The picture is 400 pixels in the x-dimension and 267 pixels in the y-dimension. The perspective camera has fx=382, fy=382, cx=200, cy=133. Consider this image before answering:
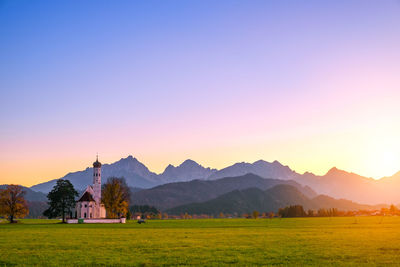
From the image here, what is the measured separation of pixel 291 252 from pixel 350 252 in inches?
171

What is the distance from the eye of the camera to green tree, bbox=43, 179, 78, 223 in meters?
122

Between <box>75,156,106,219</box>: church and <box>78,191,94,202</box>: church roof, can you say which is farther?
<box>78,191,94,202</box>: church roof

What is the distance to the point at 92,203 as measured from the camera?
146125 mm

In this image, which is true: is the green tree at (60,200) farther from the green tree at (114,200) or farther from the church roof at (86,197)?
the church roof at (86,197)

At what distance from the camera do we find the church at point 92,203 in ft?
473

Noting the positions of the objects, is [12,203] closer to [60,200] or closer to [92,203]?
[60,200]

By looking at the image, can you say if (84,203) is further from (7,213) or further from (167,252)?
(167,252)

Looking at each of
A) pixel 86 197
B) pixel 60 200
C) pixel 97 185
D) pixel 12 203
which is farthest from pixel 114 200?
pixel 12 203

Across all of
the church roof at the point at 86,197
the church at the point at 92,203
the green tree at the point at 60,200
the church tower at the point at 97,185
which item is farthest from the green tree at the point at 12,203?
the church tower at the point at 97,185

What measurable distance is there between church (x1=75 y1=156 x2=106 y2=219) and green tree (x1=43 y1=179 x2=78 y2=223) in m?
19.5

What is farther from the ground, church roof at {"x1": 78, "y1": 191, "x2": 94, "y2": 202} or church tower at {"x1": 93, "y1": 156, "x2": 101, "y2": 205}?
church tower at {"x1": 93, "y1": 156, "x2": 101, "y2": 205}

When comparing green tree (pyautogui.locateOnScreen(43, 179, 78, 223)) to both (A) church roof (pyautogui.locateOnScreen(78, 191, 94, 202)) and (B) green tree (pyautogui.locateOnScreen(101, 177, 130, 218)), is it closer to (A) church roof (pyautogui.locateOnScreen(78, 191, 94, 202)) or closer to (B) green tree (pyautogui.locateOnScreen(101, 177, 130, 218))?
(B) green tree (pyautogui.locateOnScreen(101, 177, 130, 218))

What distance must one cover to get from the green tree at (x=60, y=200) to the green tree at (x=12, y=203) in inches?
321

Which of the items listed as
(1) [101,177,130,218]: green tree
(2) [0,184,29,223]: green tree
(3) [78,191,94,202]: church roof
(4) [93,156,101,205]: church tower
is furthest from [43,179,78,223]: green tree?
(4) [93,156,101,205]: church tower
